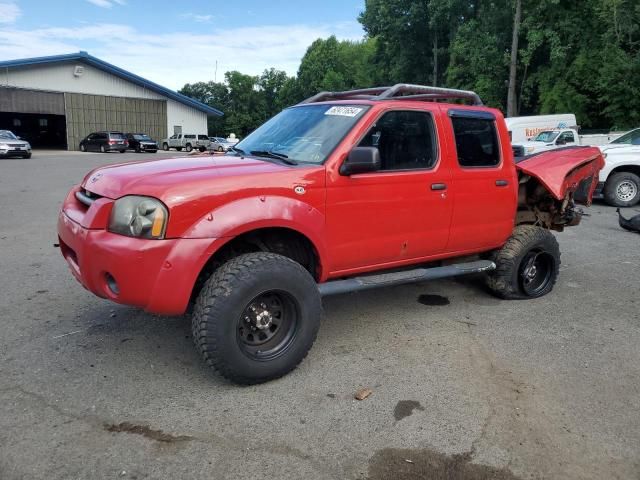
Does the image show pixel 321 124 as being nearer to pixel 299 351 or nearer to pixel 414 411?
pixel 299 351

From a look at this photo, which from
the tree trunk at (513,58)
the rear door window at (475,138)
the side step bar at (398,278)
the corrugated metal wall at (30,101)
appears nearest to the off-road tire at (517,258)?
the side step bar at (398,278)

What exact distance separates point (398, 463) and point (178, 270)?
1.64 m

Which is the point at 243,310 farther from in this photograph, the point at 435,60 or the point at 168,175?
the point at 435,60

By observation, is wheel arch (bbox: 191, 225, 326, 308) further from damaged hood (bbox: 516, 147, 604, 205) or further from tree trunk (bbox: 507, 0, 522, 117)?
tree trunk (bbox: 507, 0, 522, 117)

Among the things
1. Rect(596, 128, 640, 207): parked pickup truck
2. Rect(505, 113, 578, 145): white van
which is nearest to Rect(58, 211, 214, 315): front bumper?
Rect(596, 128, 640, 207): parked pickup truck

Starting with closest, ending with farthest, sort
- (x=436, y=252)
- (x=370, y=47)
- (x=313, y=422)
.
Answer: (x=313, y=422), (x=436, y=252), (x=370, y=47)

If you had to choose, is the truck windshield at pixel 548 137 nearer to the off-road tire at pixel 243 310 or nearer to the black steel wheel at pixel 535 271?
the black steel wheel at pixel 535 271

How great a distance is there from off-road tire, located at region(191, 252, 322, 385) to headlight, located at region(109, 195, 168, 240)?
0.47m

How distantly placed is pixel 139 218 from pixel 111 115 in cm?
4199

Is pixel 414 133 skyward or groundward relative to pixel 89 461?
skyward

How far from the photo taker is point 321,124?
4051 mm

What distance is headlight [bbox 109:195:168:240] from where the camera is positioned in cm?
304

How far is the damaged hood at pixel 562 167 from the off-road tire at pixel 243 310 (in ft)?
9.69

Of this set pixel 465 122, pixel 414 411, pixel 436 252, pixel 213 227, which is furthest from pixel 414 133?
pixel 414 411
